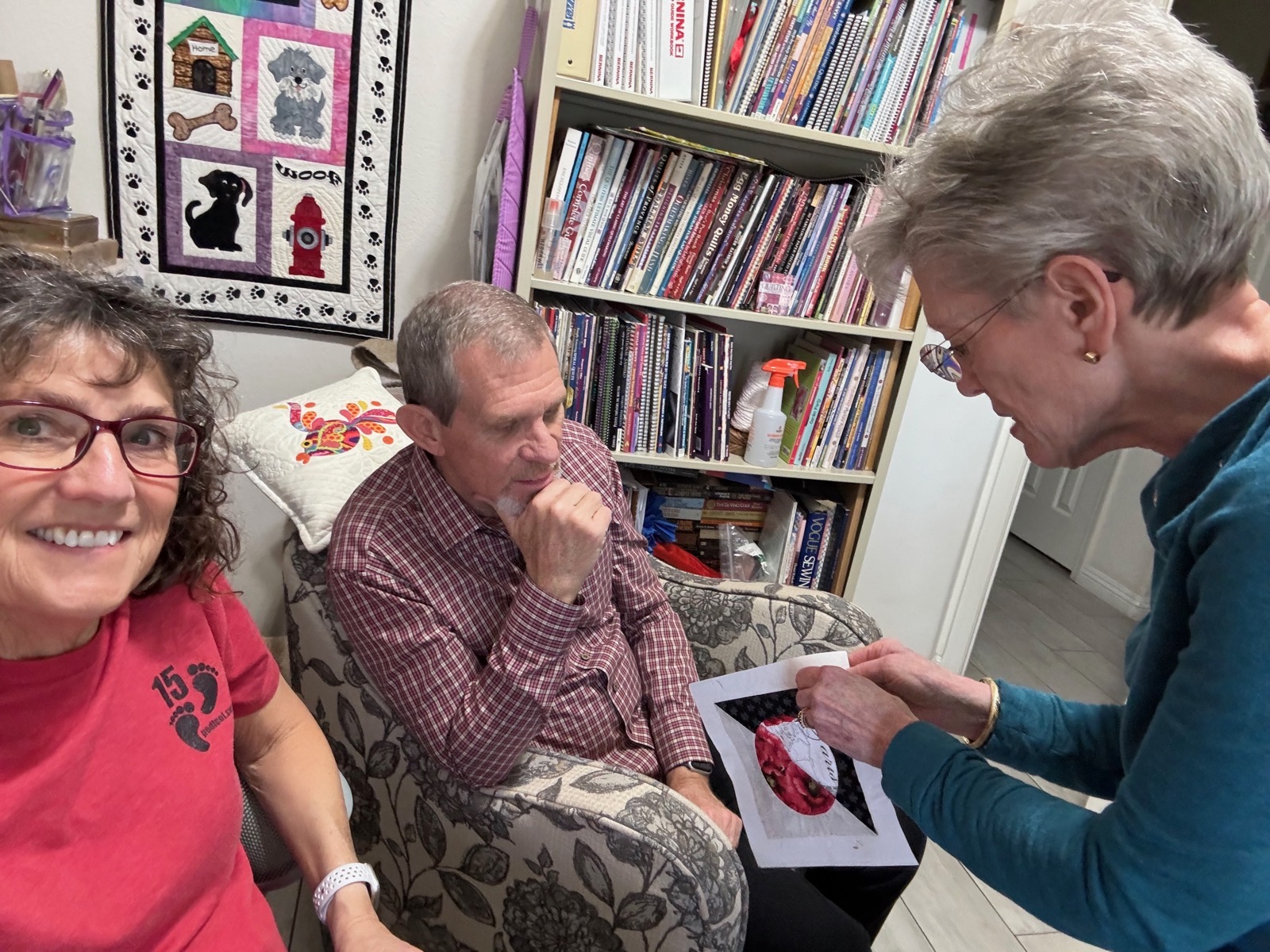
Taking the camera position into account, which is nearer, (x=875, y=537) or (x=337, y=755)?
(x=337, y=755)

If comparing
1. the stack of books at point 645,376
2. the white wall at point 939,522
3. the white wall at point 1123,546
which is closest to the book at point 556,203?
the stack of books at point 645,376

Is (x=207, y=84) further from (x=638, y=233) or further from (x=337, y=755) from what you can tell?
(x=337, y=755)

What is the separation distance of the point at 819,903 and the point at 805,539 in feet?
3.51

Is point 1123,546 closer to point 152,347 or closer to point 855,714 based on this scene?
point 855,714

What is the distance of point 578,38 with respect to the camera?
5.31ft

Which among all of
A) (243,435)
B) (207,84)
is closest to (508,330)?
(243,435)

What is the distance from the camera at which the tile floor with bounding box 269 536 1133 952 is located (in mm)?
1778

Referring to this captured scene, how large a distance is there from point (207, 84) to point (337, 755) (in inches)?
58.0

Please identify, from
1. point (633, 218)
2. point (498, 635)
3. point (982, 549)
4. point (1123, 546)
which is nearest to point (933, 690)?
point (498, 635)

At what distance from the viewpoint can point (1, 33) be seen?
1.71 meters

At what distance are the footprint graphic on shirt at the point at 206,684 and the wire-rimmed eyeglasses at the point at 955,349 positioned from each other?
88 cm

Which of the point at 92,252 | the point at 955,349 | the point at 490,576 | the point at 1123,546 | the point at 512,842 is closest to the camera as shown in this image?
the point at 955,349

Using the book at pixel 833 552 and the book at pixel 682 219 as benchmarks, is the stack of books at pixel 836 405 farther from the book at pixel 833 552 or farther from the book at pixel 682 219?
the book at pixel 682 219

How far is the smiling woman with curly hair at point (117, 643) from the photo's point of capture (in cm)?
73
